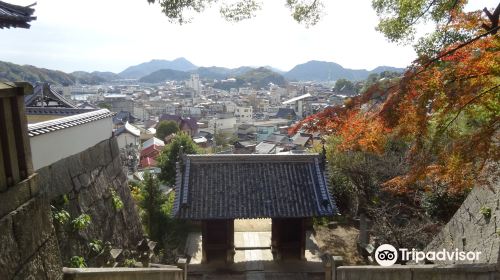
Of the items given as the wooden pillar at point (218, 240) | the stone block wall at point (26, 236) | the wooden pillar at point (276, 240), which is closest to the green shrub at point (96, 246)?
the wooden pillar at point (218, 240)

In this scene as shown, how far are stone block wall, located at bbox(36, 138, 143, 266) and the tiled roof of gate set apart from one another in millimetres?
2029

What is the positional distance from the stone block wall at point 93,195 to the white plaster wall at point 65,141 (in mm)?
166

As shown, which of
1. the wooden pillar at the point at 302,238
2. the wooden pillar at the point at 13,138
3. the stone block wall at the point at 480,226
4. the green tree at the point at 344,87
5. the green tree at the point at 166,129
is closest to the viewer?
the wooden pillar at the point at 13,138

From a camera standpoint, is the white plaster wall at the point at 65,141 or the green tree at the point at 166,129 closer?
the white plaster wall at the point at 65,141

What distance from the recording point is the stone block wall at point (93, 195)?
838 cm

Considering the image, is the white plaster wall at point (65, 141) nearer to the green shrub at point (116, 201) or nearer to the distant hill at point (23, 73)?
the green shrub at point (116, 201)

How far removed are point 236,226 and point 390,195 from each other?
6.96 meters

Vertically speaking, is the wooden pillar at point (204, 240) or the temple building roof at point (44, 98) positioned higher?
the temple building roof at point (44, 98)

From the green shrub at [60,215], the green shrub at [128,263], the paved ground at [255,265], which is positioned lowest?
the paved ground at [255,265]

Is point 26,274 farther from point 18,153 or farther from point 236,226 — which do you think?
point 236,226

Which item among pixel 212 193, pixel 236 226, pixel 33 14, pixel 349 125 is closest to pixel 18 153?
pixel 33 14

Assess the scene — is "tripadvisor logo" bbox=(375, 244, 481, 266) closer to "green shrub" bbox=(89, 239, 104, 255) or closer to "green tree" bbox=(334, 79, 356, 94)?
"green shrub" bbox=(89, 239, 104, 255)

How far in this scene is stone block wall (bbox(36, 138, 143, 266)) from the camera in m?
8.38

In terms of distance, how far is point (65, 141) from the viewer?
9.21 meters
